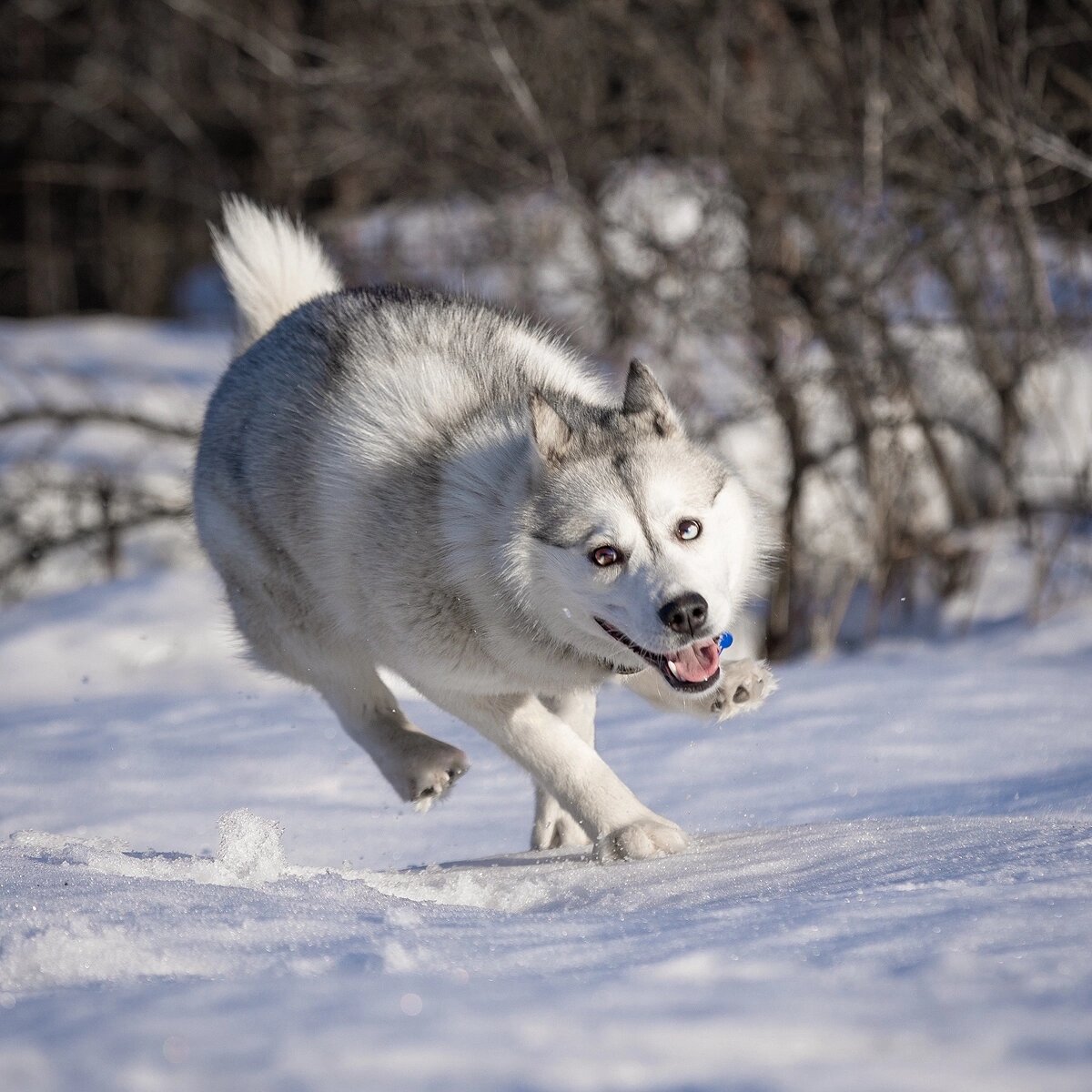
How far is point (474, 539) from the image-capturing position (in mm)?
3150

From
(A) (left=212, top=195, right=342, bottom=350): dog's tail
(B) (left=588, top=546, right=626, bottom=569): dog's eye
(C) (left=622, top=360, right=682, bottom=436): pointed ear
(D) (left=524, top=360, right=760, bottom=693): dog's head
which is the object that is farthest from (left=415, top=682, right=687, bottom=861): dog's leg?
(A) (left=212, top=195, right=342, bottom=350): dog's tail

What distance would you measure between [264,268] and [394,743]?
155cm

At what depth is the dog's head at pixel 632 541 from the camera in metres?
2.90

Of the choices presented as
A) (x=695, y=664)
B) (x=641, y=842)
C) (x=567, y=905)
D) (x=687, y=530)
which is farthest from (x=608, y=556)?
(x=567, y=905)

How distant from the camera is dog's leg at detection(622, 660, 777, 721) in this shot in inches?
130

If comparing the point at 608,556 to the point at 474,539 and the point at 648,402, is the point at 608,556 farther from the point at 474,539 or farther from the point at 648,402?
the point at 648,402

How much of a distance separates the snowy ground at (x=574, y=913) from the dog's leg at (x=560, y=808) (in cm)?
16

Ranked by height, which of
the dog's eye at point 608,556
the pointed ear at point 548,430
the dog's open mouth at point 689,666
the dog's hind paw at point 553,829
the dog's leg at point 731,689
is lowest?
the dog's hind paw at point 553,829

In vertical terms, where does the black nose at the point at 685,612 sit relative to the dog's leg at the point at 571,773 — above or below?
above

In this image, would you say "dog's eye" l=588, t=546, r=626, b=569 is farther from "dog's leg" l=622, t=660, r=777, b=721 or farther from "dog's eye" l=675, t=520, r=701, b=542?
"dog's leg" l=622, t=660, r=777, b=721

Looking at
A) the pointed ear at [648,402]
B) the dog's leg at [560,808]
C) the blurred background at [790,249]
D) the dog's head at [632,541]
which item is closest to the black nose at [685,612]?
the dog's head at [632,541]

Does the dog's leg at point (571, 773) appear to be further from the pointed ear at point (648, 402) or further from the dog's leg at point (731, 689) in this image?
the pointed ear at point (648, 402)

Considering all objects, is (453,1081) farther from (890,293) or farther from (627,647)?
(890,293)

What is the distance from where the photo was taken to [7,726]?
190 inches
